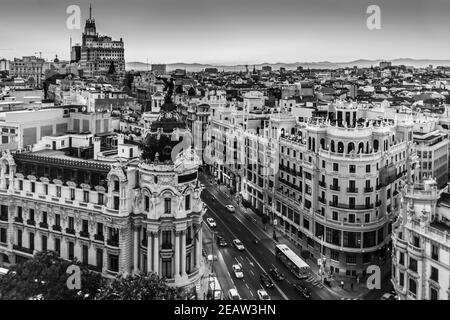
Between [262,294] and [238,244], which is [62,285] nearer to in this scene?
[262,294]

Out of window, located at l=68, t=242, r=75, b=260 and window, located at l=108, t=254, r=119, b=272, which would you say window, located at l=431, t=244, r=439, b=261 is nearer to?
window, located at l=108, t=254, r=119, b=272

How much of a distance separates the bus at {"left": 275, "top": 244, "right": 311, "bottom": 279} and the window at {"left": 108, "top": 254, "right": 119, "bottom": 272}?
9.06 m

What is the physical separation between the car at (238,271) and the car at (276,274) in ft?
4.83

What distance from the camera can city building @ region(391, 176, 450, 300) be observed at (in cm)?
1897

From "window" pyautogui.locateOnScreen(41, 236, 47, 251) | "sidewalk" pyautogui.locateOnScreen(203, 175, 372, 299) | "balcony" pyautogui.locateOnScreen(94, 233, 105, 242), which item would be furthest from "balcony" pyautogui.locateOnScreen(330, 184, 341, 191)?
"window" pyautogui.locateOnScreen(41, 236, 47, 251)

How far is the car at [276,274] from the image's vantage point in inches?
1093

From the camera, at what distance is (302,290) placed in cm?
2614

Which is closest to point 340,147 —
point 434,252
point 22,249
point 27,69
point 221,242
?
point 221,242

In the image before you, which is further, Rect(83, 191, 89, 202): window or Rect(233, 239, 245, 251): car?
Rect(233, 239, 245, 251): car

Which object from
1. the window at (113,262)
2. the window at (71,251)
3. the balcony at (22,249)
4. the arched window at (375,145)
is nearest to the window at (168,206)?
the window at (113,262)

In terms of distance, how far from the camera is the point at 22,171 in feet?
86.3

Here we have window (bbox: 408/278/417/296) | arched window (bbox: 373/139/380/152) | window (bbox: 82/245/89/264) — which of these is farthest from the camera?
arched window (bbox: 373/139/380/152)

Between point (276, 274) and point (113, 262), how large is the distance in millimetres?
8393
